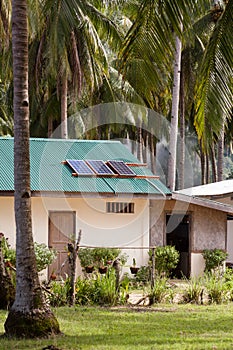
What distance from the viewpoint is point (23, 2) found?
1100 centimetres

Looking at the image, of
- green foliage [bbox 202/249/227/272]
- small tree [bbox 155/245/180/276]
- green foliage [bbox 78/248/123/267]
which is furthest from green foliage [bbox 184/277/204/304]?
green foliage [bbox 202/249/227/272]

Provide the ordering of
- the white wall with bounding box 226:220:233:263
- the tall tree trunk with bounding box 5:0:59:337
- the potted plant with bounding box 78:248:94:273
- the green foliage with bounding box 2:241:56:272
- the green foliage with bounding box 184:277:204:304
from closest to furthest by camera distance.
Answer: the tall tree trunk with bounding box 5:0:59:337
the green foliage with bounding box 184:277:204:304
the green foliage with bounding box 2:241:56:272
the potted plant with bounding box 78:248:94:273
the white wall with bounding box 226:220:233:263

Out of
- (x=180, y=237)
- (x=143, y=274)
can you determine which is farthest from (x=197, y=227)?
(x=143, y=274)

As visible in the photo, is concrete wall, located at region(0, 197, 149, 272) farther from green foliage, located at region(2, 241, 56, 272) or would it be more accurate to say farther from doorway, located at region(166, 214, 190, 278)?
doorway, located at region(166, 214, 190, 278)

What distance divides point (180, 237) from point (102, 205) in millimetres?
4560

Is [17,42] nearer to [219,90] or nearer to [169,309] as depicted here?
[219,90]

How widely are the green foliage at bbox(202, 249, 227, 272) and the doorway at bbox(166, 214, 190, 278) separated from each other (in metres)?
0.74

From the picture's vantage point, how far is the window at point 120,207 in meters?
21.3

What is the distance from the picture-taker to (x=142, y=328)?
507 inches

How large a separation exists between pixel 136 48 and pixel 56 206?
33.5 feet

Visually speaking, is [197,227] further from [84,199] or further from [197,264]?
[84,199]

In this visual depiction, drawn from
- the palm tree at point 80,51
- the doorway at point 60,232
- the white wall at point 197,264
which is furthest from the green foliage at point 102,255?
the palm tree at point 80,51

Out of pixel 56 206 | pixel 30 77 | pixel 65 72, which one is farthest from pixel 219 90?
pixel 30 77

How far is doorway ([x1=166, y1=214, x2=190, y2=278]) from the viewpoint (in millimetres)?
23203
